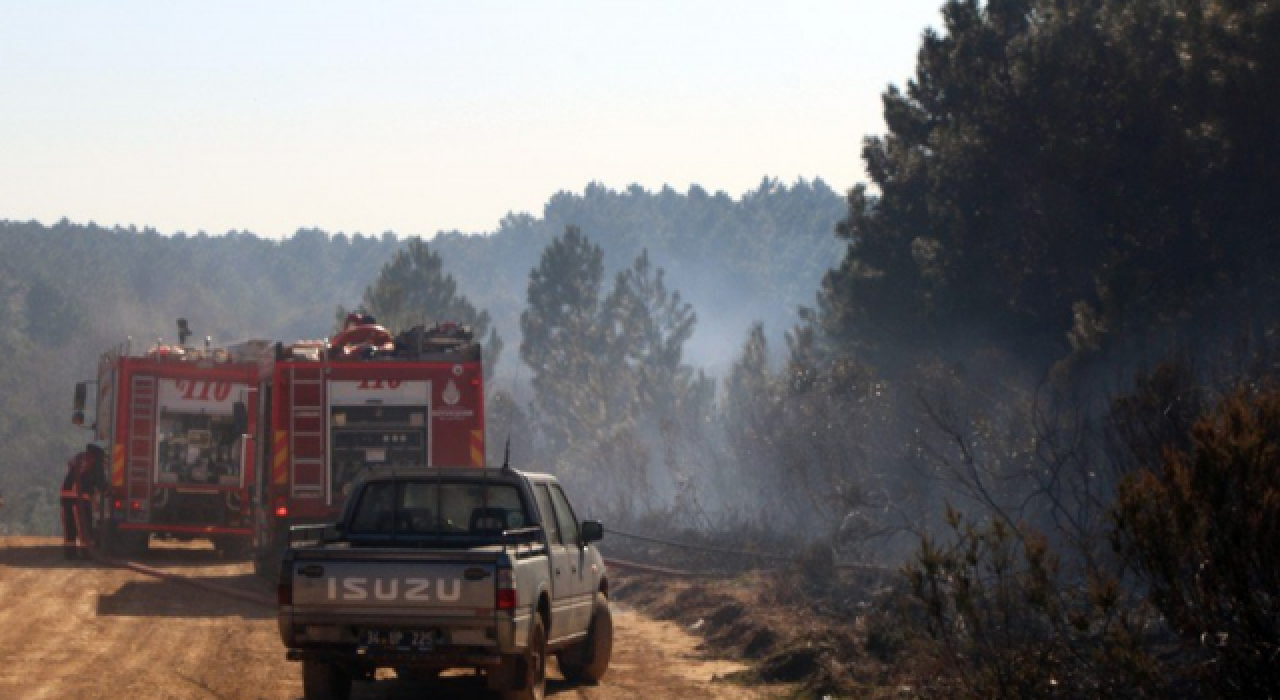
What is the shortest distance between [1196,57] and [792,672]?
44.8 feet

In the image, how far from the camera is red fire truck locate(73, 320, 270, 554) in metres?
28.7

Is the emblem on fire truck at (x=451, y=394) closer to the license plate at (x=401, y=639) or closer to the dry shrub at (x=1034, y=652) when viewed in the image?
the dry shrub at (x=1034, y=652)

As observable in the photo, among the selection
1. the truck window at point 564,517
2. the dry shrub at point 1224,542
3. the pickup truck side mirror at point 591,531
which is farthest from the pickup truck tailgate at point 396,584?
the dry shrub at point 1224,542

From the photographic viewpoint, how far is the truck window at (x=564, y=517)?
14.2 m

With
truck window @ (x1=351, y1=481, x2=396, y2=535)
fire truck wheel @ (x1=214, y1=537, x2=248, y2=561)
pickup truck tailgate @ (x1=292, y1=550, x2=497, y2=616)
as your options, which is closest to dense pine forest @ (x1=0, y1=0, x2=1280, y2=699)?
pickup truck tailgate @ (x1=292, y1=550, x2=497, y2=616)

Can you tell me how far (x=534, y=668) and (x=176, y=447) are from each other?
17.9 metres

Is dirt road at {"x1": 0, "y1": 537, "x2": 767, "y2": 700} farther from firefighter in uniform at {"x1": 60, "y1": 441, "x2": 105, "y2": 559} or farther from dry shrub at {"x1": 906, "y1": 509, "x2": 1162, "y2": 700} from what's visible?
firefighter in uniform at {"x1": 60, "y1": 441, "x2": 105, "y2": 559}

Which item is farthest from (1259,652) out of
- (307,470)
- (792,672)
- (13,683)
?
(307,470)

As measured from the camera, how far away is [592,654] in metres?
14.7

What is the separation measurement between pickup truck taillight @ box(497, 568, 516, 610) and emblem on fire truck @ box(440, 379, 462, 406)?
37.4 feet

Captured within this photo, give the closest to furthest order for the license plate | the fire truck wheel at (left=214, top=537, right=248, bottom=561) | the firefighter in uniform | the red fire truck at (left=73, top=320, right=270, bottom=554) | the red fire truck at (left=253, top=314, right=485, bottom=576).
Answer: the license plate
the red fire truck at (left=253, top=314, right=485, bottom=576)
the firefighter in uniform
the red fire truck at (left=73, top=320, right=270, bottom=554)
the fire truck wheel at (left=214, top=537, right=248, bottom=561)

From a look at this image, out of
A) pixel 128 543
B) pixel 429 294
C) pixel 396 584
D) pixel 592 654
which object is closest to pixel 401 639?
pixel 396 584

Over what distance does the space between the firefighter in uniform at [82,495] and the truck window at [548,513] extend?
→ 603 inches

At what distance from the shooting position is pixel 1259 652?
888cm
